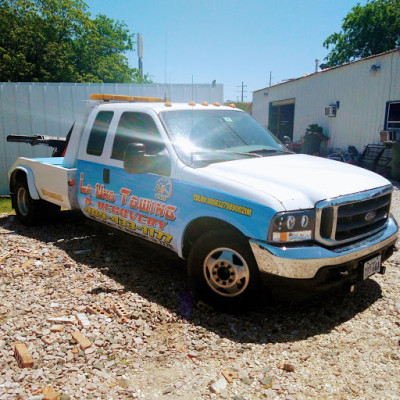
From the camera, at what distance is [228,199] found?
11.5 ft

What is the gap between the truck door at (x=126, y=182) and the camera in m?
4.13

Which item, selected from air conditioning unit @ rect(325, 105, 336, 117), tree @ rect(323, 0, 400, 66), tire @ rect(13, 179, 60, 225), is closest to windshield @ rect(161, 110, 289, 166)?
tire @ rect(13, 179, 60, 225)

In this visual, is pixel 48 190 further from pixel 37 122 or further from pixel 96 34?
pixel 96 34

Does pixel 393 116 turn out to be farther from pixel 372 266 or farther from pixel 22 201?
pixel 22 201

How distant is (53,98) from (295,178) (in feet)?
26.9

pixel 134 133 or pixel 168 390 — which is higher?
pixel 134 133

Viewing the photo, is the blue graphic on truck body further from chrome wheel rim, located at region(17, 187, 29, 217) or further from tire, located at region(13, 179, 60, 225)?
chrome wheel rim, located at region(17, 187, 29, 217)

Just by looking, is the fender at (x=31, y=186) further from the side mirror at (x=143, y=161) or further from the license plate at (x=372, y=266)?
the license plate at (x=372, y=266)

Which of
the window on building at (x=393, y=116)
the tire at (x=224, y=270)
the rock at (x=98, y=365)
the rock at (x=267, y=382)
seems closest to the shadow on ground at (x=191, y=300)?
the tire at (x=224, y=270)

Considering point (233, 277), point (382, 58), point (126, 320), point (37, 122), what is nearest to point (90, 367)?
point (126, 320)

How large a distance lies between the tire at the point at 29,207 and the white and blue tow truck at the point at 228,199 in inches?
56.5

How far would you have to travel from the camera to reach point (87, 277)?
4.56 meters

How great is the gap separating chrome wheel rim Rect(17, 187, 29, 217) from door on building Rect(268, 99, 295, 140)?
19076 millimetres

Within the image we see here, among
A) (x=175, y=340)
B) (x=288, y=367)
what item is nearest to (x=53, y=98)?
(x=175, y=340)
